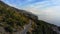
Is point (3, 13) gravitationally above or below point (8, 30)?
above

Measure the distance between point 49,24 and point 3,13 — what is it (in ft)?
31.5

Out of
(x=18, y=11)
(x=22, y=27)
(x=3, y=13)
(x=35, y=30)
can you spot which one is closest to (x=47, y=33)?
(x=35, y=30)

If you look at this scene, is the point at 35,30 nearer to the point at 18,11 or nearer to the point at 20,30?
the point at 20,30

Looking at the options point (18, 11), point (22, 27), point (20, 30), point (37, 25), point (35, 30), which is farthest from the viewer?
point (18, 11)

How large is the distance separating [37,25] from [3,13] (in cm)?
545

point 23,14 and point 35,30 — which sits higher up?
point 23,14

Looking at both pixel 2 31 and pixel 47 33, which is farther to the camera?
pixel 47 33

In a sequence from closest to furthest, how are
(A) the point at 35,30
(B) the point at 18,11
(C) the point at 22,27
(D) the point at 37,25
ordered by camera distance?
(C) the point at 22,27, (A) the point at 35,30, (D) the point at 37,25, (B) the point at 18,11

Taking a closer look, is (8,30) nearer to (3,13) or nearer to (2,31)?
(2,31)

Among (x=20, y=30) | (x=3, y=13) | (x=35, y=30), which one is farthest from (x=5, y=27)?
(x=35, y=30)

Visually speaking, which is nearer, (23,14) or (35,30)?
(35,30)

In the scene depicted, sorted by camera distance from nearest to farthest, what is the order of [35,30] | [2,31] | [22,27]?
[2,31]
[22,27]
[35,30]

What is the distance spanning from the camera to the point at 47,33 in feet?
84.7

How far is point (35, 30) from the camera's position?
84.0ft
